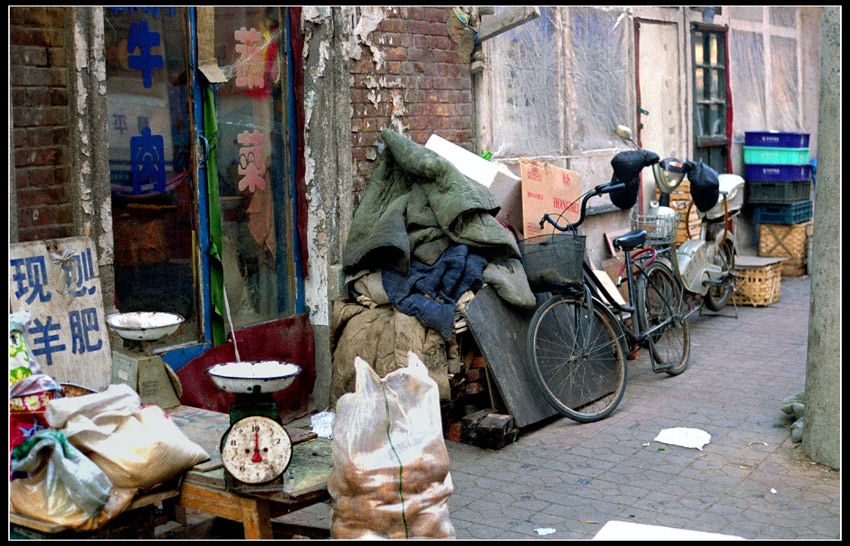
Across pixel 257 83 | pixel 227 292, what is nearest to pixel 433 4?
pixel 257 83

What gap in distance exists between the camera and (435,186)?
6.27 metres

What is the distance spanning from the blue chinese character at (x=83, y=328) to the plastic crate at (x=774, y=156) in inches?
370

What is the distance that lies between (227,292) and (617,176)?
10.2 feet

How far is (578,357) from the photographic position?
6.45m

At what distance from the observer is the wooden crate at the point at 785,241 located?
1186cm

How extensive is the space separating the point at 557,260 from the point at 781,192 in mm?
6493

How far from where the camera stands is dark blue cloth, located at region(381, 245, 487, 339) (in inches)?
231

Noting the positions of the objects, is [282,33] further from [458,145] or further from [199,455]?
[199,455]

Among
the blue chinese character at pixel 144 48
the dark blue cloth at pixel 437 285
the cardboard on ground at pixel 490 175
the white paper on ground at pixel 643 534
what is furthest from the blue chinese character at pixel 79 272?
the cardboard on ground at pixel 490 175

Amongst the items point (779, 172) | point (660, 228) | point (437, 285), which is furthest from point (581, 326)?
point (779, 172)

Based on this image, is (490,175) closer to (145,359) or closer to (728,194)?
(145,359)

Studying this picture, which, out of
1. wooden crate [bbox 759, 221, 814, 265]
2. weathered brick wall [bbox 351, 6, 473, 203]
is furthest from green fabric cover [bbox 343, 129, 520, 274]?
wooden crate [bbox 759, 221, 814, 265]

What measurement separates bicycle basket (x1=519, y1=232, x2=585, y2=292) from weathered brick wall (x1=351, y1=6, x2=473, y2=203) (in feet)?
4.29

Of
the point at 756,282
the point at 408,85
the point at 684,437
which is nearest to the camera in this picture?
the point at 684,437
